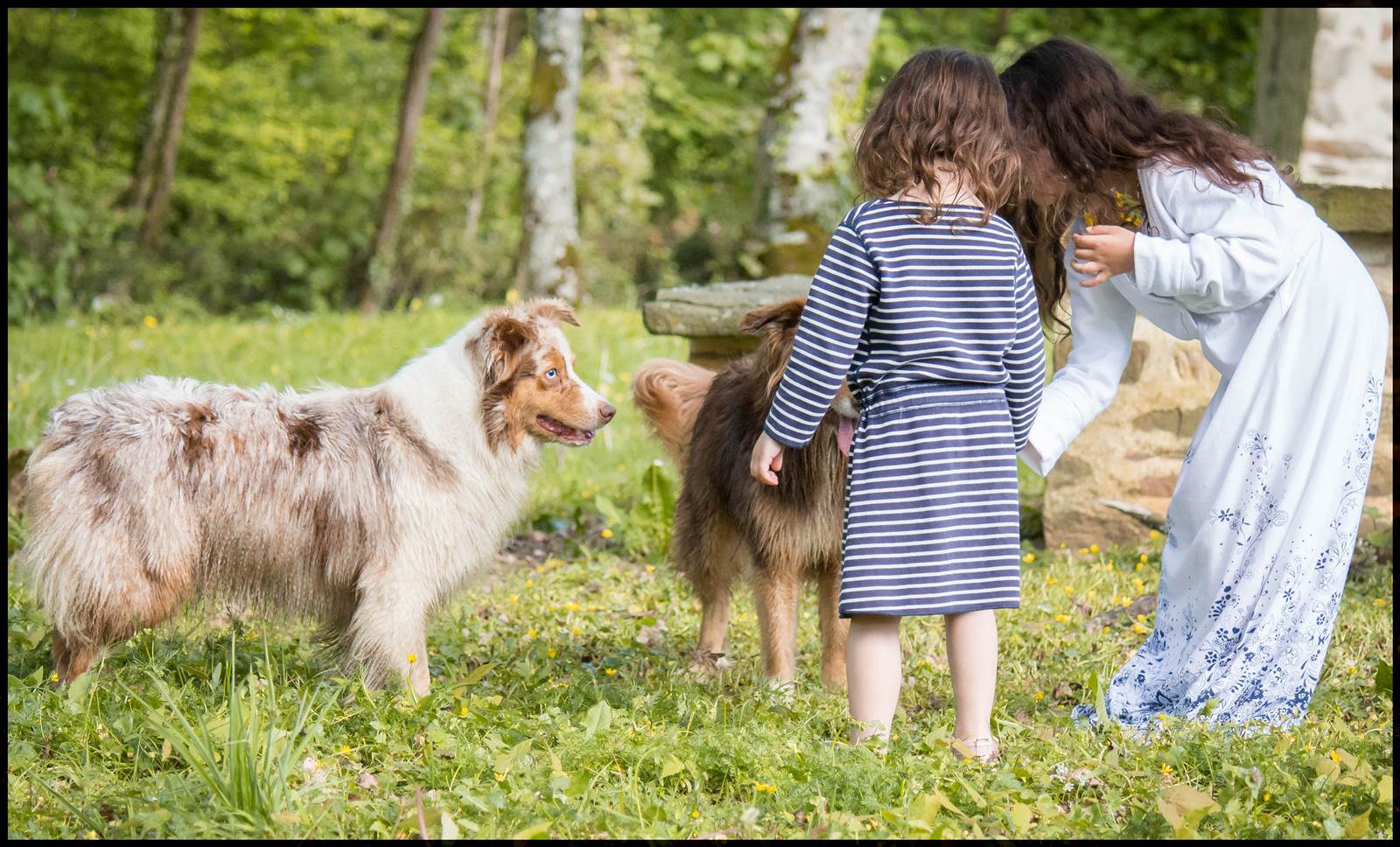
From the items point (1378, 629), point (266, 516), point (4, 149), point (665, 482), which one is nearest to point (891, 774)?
point (266, 516)

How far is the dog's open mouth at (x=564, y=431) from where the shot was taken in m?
3.99

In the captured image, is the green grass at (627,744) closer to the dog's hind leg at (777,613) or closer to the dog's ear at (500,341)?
the dog's hind leg at (777,613)

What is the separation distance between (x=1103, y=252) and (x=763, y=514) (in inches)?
53.3

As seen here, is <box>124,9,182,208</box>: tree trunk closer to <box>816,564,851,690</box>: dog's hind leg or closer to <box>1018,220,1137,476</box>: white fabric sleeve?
<box>816,564,851,690</box>: dog's hind leg

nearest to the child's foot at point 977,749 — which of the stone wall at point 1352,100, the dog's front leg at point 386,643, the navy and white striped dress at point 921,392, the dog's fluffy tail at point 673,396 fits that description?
the navy and white striped dress at point 921,392

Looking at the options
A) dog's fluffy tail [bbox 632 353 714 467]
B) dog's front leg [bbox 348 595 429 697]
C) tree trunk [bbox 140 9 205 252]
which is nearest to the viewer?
dog's front leg [bbox 348 595 429 697]

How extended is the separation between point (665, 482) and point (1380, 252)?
3.47m

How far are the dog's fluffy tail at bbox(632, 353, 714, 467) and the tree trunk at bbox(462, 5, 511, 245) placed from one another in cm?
1357

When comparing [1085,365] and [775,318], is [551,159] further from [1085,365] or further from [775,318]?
[1085,365]

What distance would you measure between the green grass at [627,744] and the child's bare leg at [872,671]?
0.11 m

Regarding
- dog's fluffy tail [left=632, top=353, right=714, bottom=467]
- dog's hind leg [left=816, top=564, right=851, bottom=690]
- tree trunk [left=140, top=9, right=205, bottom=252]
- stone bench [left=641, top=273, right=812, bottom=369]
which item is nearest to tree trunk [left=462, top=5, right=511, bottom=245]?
tree trunk [left=140, top=9, right=205, bottom=252]

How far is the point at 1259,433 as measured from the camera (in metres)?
3.38

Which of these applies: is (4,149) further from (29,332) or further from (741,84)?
(741,84)

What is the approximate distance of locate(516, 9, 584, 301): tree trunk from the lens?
11.0 metres
